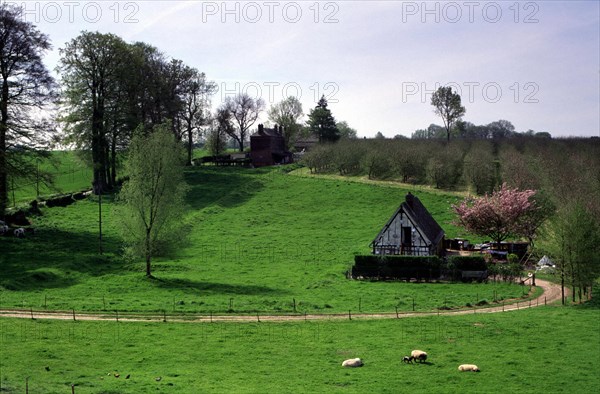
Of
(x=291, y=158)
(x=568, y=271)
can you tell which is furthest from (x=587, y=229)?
(x=291, y=158)

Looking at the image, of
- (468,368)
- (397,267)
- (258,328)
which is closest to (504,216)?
(397,267)

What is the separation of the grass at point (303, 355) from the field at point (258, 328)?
9 cm

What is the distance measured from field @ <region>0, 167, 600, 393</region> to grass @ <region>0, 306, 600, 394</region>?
9cm

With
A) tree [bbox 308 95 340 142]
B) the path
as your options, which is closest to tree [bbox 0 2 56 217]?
the path

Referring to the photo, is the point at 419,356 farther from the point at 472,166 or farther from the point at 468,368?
the point at 472,166

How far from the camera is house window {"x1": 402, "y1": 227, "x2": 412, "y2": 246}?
59500 millimetres

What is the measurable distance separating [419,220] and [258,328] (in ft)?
91.9

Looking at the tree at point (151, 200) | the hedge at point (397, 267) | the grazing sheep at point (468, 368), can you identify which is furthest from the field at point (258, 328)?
the tree at point (151, 200)

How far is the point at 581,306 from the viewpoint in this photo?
1740 inches

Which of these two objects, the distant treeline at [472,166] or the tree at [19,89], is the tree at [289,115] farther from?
the tree at [19,89]

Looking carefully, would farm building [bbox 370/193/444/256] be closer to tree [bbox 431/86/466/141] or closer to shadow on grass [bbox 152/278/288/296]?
shadow on grass [bbox 152/278/288/296]

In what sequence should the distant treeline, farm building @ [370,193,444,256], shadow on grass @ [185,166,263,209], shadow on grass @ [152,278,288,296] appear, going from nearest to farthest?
shadow on grass @ [152,278,288,296] < farm building @ [370,193,444,256] < the distant treeline < shadow on grass @ [185,166,263,209]

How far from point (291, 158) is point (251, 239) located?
62.1m

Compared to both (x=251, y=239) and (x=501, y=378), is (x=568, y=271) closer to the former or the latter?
(x=501, y=378)
